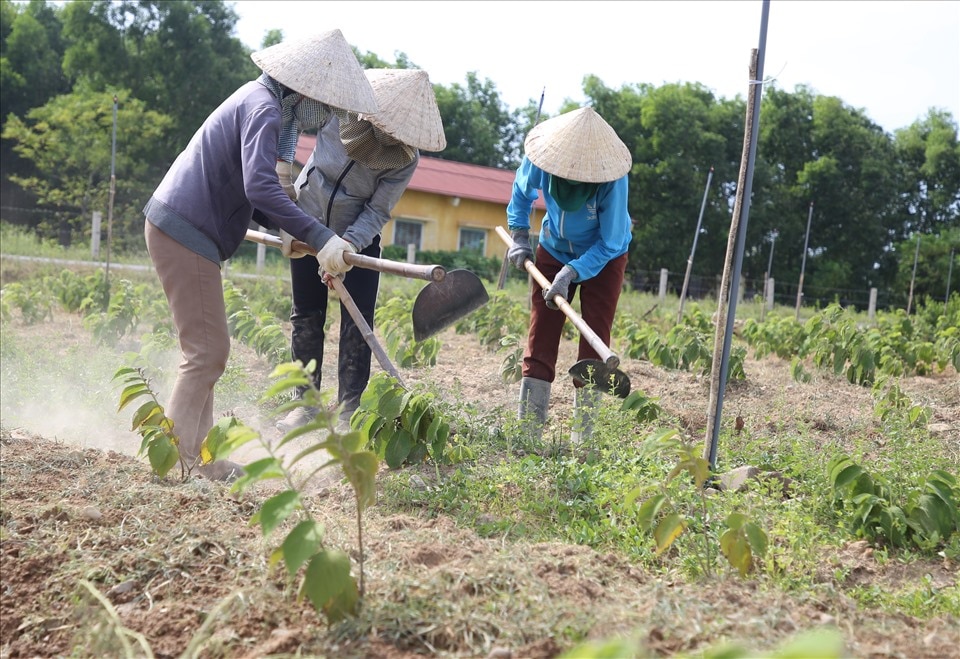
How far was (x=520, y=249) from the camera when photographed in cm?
439

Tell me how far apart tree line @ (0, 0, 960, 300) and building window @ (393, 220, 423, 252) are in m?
5.87

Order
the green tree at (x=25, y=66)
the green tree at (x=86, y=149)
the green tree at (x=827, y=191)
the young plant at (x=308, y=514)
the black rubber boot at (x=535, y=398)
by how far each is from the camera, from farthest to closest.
→ the green tree at (x=827, y=191)
the green tree at (x=25, y=66)
the green tree at (x=86, y=149)
the black rubber boot at (x=535, y=398)
the young plant at (x=308, y=514)

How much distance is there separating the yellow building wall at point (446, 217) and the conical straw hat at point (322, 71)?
1896 cm

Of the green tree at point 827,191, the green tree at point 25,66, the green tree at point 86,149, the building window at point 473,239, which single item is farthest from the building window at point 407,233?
the green tree at point 25,66

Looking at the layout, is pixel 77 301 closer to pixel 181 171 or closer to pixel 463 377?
pixel 463 377

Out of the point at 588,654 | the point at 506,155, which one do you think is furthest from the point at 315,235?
the point at 506,155

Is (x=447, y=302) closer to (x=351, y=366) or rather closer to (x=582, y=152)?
(x=351, y=366)

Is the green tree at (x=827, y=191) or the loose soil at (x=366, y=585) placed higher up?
the green tree at (x=827, y=191)

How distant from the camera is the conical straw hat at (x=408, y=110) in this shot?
380cm

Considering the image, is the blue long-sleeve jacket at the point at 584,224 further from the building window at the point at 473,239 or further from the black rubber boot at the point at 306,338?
the building window at the point at 473,239

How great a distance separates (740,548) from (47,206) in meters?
25.0

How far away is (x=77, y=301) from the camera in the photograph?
8.26 m

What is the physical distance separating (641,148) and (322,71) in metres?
26.2

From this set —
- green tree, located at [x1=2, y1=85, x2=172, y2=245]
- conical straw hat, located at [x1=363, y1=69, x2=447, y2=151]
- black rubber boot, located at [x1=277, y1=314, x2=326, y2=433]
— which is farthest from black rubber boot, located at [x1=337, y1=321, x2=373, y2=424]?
green tree, located at [x1=2, y1=85, x2=172, y2=245]
